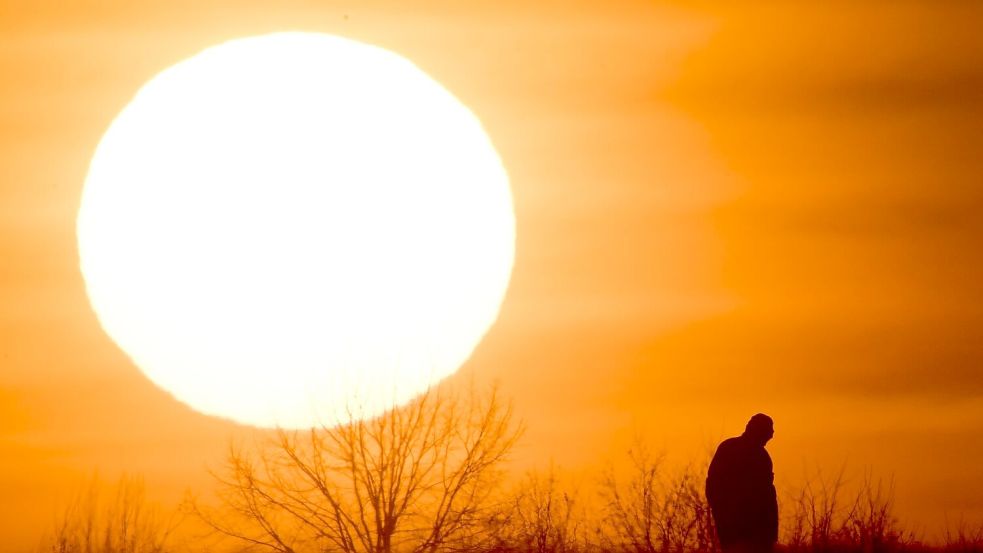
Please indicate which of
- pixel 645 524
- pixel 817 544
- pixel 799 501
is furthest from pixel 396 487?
pixel 817 544

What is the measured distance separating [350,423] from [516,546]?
6233 mm

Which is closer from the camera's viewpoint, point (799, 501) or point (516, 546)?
point (799, 501)

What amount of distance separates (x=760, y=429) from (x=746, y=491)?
77 centimetres

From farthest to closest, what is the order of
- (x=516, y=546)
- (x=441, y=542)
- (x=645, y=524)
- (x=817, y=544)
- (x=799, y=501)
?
→ (x=441, y=542) < (x=516, y=546) < (x=645, y=524) < (x=799, y=501) < (x=817, y=544)

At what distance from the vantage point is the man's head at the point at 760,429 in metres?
16.5

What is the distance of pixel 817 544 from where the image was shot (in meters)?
18.8

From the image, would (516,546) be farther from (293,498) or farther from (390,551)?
→ (293,498)

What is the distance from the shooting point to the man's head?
54.1 feet

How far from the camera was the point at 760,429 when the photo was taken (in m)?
16.5

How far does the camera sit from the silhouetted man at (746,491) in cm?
1653

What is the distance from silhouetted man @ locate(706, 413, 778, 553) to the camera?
54.2 ft

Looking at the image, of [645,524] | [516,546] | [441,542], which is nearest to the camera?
[645,524]

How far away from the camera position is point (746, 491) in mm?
16516

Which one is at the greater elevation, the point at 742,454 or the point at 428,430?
the point at 428,430
